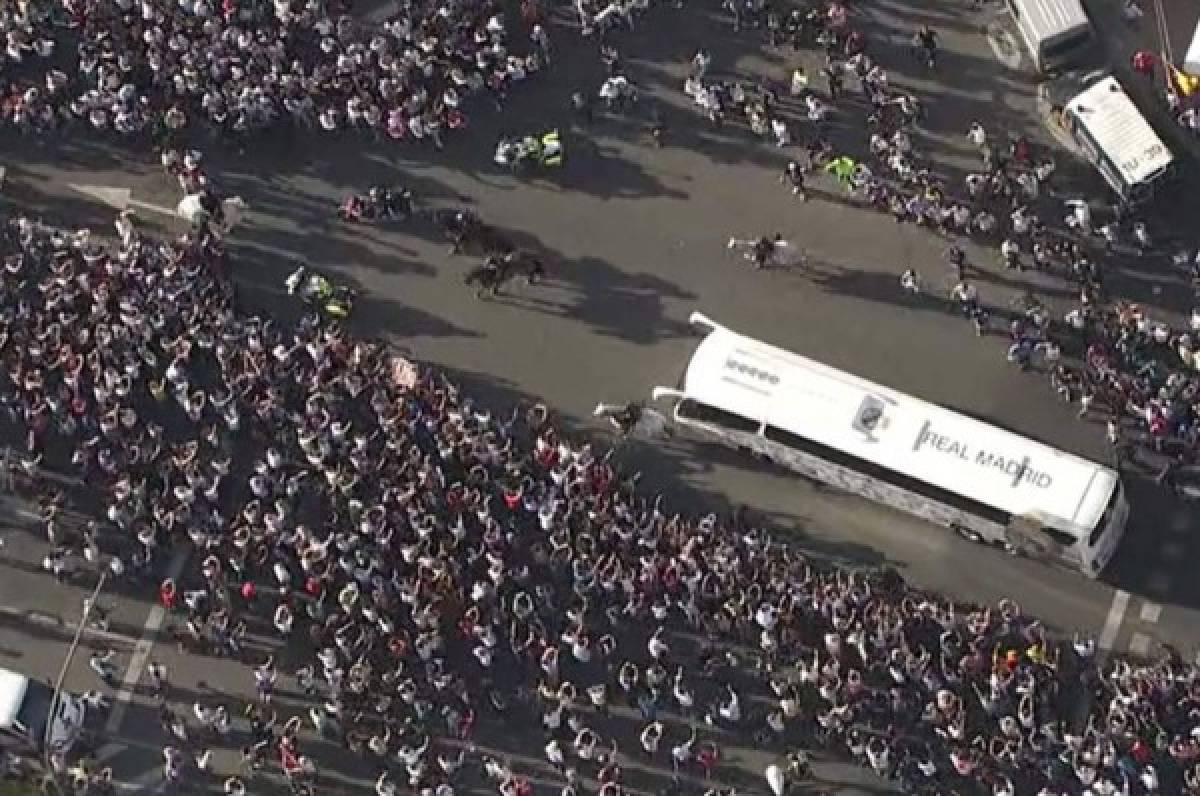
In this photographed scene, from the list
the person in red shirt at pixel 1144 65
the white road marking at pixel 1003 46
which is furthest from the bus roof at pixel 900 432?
the person in red shirt at pixel 1144 65

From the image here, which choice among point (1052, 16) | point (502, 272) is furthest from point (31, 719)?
point (1052, 16)

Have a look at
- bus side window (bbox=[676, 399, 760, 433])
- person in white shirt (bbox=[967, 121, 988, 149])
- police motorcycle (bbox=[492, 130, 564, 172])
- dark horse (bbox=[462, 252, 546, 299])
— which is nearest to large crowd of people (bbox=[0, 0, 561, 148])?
police motorcycle (bbox=[492, 130, 564, 172])

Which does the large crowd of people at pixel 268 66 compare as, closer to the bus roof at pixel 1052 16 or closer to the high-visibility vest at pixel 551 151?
the high-visibility vest at pixel 551 151

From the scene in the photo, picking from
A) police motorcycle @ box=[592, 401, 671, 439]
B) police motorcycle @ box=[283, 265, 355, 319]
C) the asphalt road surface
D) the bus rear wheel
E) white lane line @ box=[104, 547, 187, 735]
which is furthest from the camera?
police motorcycle @ box=[283, 265, 355, 319]

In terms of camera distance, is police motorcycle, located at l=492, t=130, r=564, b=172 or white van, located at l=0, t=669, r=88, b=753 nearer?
white van, located at l=0, t=669, r=88, b=753

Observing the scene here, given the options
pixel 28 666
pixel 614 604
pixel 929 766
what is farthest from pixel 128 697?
Result: pixel 929 766

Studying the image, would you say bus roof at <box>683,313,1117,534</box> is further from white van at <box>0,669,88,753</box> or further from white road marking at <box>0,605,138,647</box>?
white van at <box>0,669,88,753</box>

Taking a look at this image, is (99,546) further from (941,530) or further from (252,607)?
(941,530)
